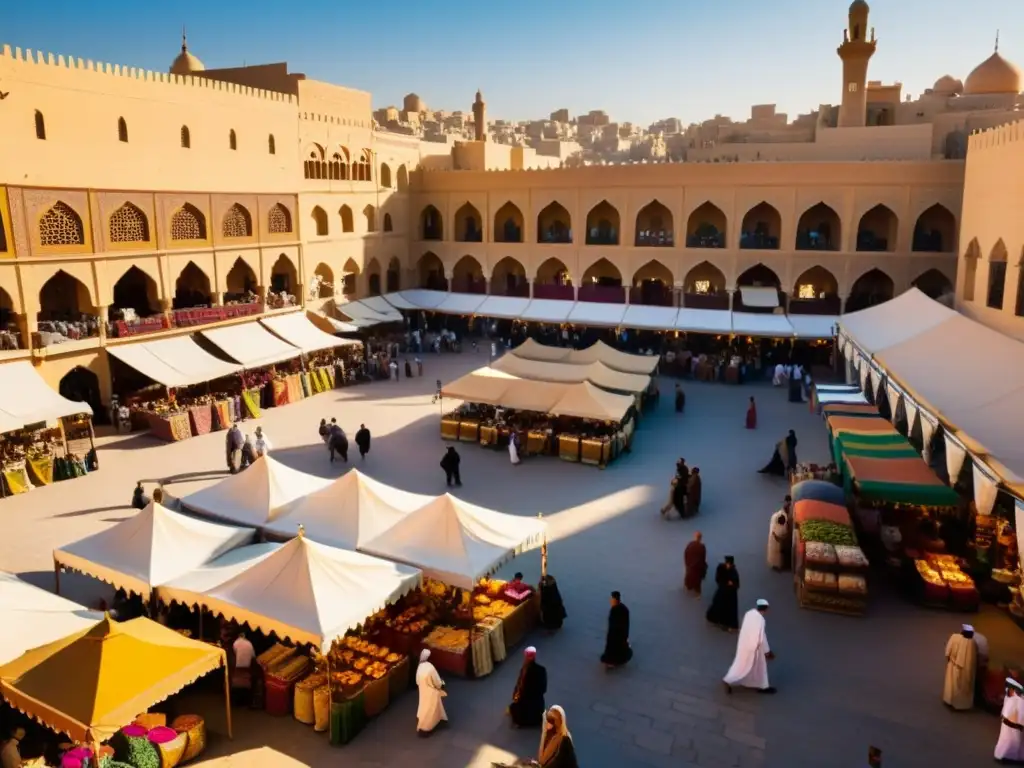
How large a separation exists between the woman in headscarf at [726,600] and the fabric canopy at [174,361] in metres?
13.0

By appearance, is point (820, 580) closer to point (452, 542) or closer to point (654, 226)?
point (452, 542)

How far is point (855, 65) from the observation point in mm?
27828

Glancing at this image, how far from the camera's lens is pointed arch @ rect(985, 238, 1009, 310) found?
15.7m

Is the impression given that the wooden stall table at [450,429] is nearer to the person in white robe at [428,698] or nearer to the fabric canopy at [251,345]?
the fabric canopy at [251,345]

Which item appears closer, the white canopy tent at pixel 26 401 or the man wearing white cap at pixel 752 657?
the man wearing white cap at pixel 752 657

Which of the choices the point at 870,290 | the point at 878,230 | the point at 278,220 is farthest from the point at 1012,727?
the point at 878,230

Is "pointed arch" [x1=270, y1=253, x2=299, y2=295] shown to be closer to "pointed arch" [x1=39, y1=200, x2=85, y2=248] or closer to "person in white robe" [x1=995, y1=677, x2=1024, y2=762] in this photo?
"pointed arch" [x1=39, y1=200, x2=85, y2=248]

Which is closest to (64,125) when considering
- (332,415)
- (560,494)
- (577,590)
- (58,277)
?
(58,277)

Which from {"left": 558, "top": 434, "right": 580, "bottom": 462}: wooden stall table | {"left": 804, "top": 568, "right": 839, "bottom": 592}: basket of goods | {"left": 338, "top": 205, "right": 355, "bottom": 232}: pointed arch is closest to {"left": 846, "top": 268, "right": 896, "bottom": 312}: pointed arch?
{"left": 558, "top": 434, "right": 580, "bottom": 462}: wooden stall table

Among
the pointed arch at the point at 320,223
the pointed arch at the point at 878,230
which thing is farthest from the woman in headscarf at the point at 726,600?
the pointed arch at the point at 320,223

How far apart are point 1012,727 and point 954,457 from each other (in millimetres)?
4017

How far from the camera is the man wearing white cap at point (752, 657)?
795 cm

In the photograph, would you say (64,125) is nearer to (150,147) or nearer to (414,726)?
(150,147)

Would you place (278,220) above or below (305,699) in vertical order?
above
